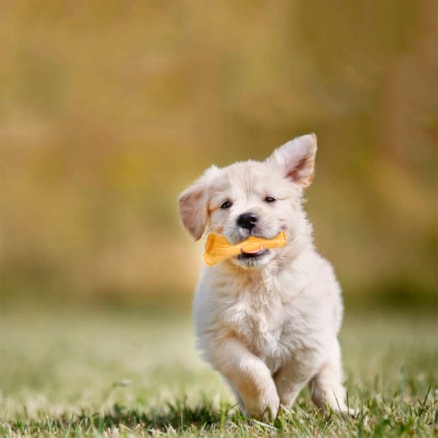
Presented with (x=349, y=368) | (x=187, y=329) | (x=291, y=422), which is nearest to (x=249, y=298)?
(x=291, y=422)

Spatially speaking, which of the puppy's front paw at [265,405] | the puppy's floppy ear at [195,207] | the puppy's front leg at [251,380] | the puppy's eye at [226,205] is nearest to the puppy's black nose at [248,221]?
the puppy's eye at [226,205]

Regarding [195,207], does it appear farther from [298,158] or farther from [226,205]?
[298,158]

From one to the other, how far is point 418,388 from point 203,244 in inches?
53.9

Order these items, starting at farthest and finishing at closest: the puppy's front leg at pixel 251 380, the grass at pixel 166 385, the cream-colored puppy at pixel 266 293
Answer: the cream-colored puppy at pixel 266 293, the puppy's front leg at pixel 251 380, the grass at pixel 166 385

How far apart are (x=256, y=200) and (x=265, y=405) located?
0.82 meters

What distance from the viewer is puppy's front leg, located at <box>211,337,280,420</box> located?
3082mm

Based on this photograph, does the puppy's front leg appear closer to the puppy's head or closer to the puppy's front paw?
the puppy's front paw

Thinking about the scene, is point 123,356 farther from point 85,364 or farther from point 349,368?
point 349,368

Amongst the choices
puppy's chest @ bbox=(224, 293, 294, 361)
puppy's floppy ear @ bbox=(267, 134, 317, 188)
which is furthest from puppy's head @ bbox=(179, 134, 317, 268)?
puppy's chest @ bbox=(224, 293, 294, 361)

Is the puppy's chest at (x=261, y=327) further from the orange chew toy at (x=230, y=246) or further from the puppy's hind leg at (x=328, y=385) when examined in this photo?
the puppy's hind leg at (x=328, y=385)

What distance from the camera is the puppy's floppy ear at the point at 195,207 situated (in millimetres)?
3482

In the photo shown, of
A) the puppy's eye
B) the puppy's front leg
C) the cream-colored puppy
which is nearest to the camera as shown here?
the puppy's front leg

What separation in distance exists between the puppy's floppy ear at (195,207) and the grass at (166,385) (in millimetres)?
780

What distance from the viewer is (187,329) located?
375 inches
